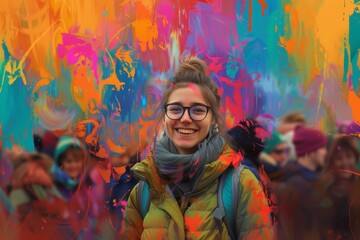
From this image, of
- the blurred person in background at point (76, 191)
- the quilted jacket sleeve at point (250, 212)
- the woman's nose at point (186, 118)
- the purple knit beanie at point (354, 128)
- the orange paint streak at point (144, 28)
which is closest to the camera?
the quilted jacket sleeve at point (250, 212)

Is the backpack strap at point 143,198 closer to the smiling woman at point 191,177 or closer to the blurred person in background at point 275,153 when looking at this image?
the smiling woman at point 191,177

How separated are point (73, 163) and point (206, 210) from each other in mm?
1714

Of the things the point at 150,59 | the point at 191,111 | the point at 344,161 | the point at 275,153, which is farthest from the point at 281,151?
the point at 191,111

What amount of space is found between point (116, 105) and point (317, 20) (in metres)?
1.45

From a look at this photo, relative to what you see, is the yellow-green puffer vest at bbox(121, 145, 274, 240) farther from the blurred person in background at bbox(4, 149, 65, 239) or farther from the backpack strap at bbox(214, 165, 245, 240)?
the blurred person in background at bbox(4, 149, 65, 239)

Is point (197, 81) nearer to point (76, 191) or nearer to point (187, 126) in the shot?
point (187, 126)

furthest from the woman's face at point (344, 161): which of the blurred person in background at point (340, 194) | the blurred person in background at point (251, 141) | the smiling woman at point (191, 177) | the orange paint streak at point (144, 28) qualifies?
the orange paint streak at point (144, 28)

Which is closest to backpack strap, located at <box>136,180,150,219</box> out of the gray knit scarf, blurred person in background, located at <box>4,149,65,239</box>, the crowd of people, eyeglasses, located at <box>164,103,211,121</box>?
the crowd of people

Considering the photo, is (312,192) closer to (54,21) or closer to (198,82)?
(198,82)

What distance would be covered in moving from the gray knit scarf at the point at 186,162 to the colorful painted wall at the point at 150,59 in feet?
3.60

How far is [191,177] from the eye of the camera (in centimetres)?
197

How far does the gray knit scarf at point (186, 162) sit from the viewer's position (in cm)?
196

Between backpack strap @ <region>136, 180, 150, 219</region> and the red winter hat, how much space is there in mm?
1301

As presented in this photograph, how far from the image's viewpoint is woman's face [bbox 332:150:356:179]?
9.78 ft
